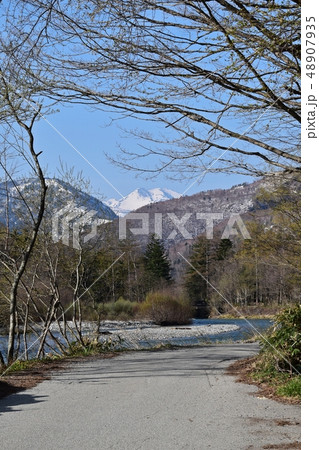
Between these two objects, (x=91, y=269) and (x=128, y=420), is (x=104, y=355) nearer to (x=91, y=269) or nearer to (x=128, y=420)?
(x=91, y=269)

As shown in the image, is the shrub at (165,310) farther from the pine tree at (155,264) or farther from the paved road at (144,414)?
the paved road at (144,414)

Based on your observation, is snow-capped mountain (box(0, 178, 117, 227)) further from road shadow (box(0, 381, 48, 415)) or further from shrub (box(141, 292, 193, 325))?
shrub (box(141, 292, 193, 325))

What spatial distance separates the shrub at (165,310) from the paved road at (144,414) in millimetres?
23781

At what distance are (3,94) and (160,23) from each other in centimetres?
447

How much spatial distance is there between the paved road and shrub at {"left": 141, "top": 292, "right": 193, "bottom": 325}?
78.0 ft

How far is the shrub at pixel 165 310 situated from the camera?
33906 millimetres

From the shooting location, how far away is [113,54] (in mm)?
7184

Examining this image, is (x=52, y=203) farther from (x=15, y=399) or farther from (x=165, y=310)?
(x=165, y=310)

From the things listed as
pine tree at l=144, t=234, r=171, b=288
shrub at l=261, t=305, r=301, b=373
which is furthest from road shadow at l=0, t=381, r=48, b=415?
pine tree at l=144, t=234, r=171, b=288

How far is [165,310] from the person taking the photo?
115 ft
